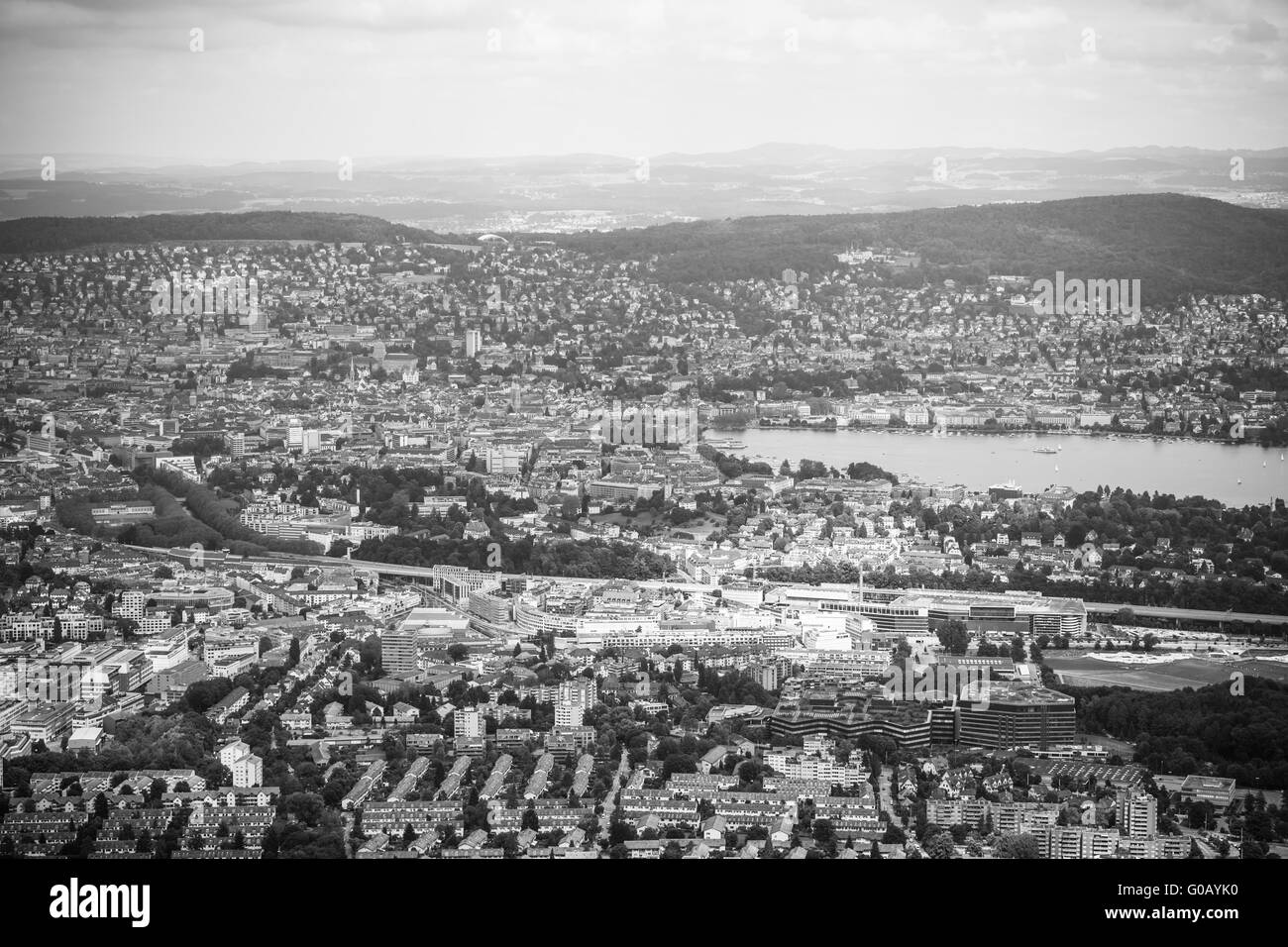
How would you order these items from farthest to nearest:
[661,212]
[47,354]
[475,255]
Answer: [661,212], [475,255], [47,354]

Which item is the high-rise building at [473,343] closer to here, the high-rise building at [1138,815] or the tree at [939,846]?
the high-rise building at [1138,815]

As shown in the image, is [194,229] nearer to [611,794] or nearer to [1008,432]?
[1008,432]

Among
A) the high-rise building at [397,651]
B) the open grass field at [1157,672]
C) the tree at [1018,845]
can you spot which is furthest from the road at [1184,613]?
the tree at [1018,845]

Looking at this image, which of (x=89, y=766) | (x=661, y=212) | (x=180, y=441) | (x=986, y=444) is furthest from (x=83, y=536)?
(x=661, y=212)

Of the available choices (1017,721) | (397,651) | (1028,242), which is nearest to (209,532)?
(397,651)

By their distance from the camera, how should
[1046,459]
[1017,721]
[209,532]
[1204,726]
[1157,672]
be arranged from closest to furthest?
[1204,726], [1017,721], [1157,672], [209,532], [1046,459]

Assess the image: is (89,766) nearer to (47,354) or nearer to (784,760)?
(784,760)
